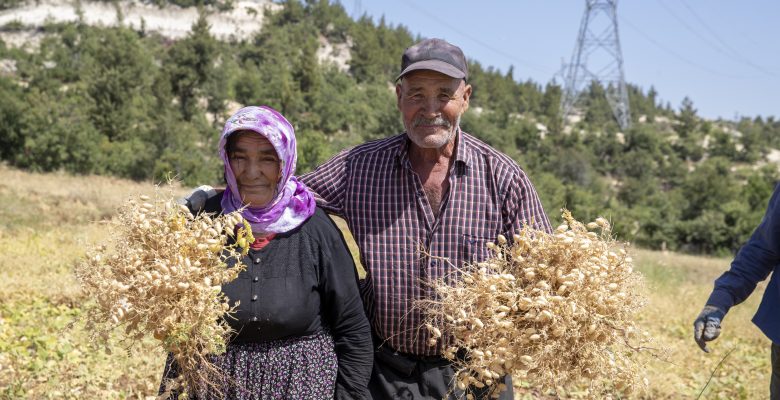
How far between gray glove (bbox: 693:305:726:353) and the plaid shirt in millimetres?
831

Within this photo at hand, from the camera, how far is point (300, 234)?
2215mm

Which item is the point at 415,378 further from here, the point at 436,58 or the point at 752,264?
the point at 752,264

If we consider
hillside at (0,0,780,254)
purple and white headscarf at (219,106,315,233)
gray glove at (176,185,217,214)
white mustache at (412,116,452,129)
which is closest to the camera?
purple and white headscarf at (219,106,315,233)

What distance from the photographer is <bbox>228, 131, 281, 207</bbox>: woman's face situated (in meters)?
2.10

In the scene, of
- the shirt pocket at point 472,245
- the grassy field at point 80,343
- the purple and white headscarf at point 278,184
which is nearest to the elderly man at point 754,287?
the grassy field at point 80,343

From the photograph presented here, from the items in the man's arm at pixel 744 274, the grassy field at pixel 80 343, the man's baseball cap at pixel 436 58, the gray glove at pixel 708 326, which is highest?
the man's baseball cap at pixel 436 58

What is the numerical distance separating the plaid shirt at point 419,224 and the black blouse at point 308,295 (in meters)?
0.14

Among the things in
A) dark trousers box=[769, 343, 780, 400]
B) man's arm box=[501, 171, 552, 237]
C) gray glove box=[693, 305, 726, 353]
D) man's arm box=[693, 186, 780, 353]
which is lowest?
dark trousers box=[769, 343, 780, 400]

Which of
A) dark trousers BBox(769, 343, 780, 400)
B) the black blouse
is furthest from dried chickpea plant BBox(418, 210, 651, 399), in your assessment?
dark trousers BBox(769, 343, 780, 400)

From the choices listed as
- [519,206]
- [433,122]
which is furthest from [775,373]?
[433,122]

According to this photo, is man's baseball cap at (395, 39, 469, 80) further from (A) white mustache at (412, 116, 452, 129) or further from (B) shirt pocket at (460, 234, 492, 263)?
(B) shirt pocket at (460, 234, 492, 263)

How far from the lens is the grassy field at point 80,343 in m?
4.34

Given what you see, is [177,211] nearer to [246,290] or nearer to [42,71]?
[246,290]

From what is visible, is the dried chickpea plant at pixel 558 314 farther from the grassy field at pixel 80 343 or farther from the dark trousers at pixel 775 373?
the dark trousers at pixel 775 373
